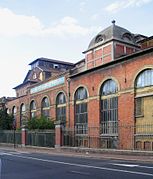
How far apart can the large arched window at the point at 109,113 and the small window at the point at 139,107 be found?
314cm

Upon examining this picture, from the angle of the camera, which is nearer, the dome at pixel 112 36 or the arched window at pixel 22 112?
the dome at pixel 112 36

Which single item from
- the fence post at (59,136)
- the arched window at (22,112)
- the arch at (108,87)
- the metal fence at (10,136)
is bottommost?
the metal fence at (10,136)

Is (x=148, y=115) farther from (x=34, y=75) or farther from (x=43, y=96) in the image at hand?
(x=34, y=75)

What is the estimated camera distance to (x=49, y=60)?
7112cm

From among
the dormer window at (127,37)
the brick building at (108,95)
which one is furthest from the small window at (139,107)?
the dormer window at (127,37)

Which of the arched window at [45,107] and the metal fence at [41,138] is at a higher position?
the arched window at [45,107]

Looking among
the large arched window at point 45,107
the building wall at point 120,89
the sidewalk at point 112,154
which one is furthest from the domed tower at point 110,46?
the sidewalk at point 112,154

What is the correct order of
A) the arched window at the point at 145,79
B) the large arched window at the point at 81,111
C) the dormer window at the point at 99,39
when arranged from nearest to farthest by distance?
the arched window at the point at 145,79
the large arched window at the point at 81,111
the dormer window at the point at 99,39

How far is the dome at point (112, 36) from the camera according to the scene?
4081 centimetres

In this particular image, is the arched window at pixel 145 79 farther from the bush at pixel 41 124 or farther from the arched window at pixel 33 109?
the arched window at pixel 33 109

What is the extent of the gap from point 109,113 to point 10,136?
1905 cm

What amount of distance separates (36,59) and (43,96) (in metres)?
23.4

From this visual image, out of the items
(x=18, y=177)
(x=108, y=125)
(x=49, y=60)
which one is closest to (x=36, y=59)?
(x=49, y=60)

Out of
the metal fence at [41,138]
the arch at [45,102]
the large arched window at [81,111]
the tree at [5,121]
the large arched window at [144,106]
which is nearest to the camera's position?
the large arched window at [144,106]
